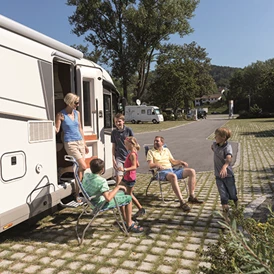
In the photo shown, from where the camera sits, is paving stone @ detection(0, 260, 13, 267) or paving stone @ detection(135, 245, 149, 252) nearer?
paving stone @ detection(0, 260, 13, 267)

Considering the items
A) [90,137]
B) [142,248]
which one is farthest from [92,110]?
[142,248]

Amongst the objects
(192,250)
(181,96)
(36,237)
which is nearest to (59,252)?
(36,237)

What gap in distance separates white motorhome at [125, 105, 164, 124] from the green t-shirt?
37441mm

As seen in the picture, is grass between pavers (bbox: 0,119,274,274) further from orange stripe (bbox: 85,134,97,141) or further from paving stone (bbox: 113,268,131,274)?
orange stripe (bbox: 85,134,97,141)

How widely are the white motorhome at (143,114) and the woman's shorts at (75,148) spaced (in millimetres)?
36556

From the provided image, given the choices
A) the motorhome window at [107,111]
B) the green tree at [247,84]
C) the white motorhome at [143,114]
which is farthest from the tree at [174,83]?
the motorhome window at [107,111]

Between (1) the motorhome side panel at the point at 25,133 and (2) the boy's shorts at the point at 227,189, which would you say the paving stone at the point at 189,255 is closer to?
(2) the boy's shorts at the point at 227,189

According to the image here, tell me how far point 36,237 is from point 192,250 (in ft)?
7.02

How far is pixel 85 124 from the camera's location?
6.03m

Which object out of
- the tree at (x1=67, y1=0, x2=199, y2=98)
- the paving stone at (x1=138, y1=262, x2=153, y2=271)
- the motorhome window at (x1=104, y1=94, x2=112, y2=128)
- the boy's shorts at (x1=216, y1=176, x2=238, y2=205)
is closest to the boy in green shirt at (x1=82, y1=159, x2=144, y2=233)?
the paving stone at (x1=138, y1=262, x2=153, y2=271)

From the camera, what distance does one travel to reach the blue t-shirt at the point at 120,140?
5.70 meters

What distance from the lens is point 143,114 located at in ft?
139

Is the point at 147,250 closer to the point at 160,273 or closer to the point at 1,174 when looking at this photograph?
the point at 160,273

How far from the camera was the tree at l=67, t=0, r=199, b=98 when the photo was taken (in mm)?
35906
